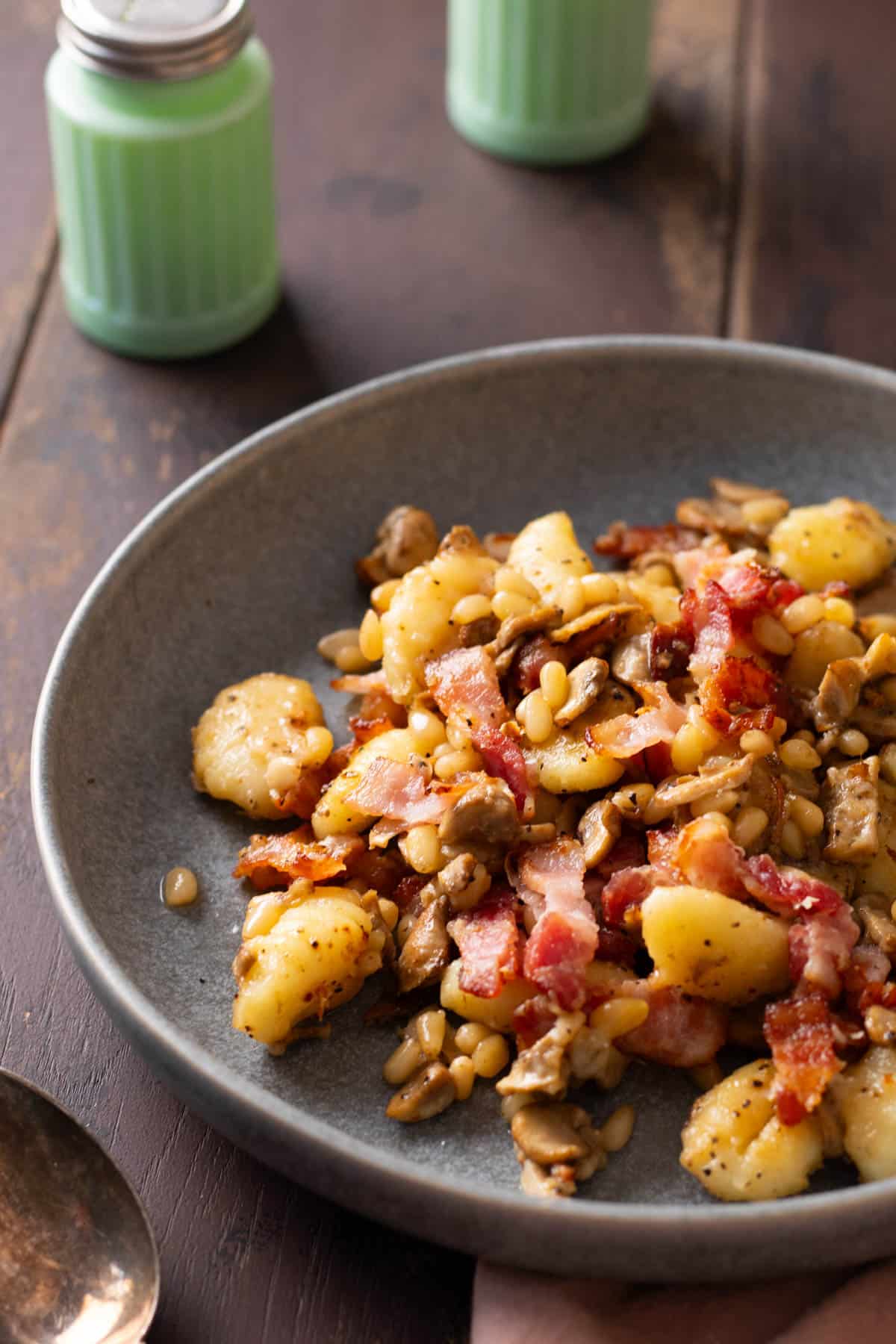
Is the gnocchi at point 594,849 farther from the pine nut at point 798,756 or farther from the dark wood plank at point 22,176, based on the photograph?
the dark wood plank at point 22,176

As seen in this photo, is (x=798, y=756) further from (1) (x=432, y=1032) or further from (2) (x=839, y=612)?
(1) (x=432, y=1032)

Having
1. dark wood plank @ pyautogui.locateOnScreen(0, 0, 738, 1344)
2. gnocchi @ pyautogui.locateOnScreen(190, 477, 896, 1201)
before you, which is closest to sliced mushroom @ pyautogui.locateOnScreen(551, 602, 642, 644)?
gnocchi @ pyautogui.locateOnScreen(190, 477, 896, 1201)

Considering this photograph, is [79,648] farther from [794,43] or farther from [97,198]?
[794,43]

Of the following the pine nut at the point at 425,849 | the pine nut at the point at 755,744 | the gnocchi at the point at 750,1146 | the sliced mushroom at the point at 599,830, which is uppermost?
the pine nut at the point at 755,744

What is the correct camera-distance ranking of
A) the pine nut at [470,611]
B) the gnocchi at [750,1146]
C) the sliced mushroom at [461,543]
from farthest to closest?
the sliced mushroom at [461,543]
the pine nut at [470,611]
the gnocchi at [750,1146]

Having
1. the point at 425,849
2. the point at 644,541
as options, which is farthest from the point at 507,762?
the point at 644,541

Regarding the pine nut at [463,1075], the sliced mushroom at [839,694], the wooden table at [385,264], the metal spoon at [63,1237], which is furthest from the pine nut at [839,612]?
the metal spoon at [63,1237]
